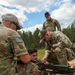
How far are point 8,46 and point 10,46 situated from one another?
4cm

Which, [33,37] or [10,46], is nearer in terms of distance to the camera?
[10,46]

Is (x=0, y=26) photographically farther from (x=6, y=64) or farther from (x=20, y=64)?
(x=20, y=64)

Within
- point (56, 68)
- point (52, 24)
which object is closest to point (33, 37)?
point (52, 24)

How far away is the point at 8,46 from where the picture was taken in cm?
479

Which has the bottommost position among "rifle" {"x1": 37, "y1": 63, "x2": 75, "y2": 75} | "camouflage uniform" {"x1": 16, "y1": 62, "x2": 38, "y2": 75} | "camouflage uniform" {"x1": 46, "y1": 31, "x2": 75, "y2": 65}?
"rifle" {"x1": 37, "y1": 63, "x2": 75, "y2": 75}

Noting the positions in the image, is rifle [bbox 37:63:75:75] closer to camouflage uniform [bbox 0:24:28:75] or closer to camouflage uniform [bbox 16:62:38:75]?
camouflage uniform [bbox 16:62:38:75]

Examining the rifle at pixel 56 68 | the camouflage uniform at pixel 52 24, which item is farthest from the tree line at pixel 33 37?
the rifle at pixel 56 68

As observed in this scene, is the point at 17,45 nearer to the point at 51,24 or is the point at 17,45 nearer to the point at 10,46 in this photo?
the point at 10,46

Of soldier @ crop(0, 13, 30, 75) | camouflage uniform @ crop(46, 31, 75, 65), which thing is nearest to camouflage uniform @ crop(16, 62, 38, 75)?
soldier @ crop(0, 13, 30, 75)

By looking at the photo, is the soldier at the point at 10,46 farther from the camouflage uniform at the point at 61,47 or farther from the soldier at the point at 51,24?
the soldier at the point at 51,24

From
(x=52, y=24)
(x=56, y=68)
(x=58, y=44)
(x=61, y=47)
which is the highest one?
(x=52, y=24)

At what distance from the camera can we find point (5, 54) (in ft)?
15.9

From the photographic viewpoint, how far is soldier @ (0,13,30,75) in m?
4.74

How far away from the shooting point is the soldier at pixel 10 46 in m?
4.74
